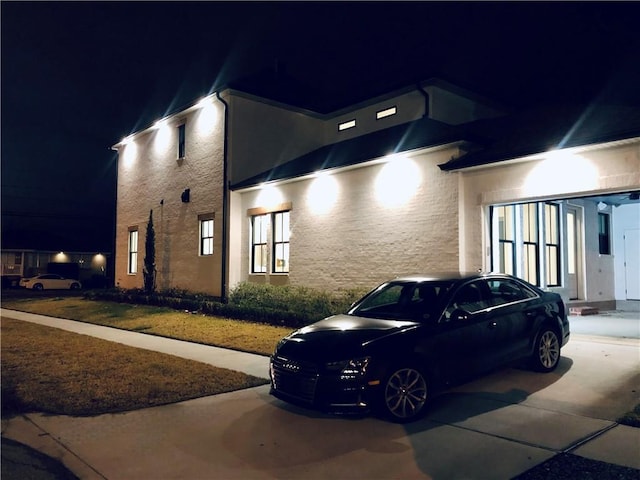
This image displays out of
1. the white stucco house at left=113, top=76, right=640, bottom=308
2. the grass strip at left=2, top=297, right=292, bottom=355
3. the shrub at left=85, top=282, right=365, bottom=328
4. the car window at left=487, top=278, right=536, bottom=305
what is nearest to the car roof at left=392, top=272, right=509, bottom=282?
the car window at left=487, top=278, right=536, bottom=305

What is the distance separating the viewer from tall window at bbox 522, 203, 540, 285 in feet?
42.6

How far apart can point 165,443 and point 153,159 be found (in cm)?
1848

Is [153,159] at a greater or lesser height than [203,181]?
greater

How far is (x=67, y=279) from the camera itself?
39031 mm

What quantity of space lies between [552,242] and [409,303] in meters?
9.36

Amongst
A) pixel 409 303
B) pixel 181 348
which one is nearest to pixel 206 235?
pixel 181 348

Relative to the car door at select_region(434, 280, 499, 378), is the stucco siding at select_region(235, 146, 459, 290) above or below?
above

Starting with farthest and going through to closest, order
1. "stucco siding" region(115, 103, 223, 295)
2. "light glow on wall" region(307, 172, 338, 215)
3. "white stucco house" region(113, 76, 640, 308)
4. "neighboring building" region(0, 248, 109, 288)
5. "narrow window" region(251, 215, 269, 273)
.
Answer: "neighboring building" region(0, 248, 109, 288)
"stucco siding" region(115, 103, 223, 295)
"narrow window" region(251, 215, 269, 273)
"light glow on wall" region(307, 172, 338, 215)
"white stucco house" region(113, 76, 640, 308)

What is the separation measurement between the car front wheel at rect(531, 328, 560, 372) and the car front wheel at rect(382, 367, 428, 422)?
2.43 meters

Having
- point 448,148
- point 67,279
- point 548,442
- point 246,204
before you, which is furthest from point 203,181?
point 67,279

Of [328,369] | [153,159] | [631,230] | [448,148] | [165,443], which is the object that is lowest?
[165,443]

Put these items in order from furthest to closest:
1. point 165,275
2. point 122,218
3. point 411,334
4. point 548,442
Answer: point 122,218
point 165,275
point 411,334
point 548,442

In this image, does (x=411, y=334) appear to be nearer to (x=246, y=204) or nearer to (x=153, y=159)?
(x=246, y=204)

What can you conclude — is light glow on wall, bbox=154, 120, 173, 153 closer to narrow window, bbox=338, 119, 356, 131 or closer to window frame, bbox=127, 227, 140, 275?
window frame, bbox=127, 227, 140, 275
